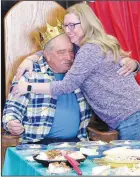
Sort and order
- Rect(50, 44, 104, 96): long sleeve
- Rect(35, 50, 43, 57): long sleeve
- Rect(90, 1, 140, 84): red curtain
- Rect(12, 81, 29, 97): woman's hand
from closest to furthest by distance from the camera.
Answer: Rect(50, 44, 104, 96): long sleeve
Rect(12, 81, 29, 97): woman's hand
Rect(35, 50, 43, 57): long sleeve
Rect(90, 1, 140, 84): red curtain

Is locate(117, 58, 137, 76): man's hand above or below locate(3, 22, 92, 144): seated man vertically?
above

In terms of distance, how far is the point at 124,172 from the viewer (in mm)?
1752

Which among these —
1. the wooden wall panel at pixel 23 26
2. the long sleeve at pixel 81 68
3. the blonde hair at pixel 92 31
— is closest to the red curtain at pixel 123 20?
the wooden wall panel at pixel 23 26

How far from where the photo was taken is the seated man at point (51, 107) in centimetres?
283

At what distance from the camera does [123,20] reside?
318cm

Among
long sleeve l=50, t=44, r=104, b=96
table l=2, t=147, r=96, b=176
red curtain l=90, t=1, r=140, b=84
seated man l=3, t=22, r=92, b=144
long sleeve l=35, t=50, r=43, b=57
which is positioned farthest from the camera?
red curtain l=90, t=1, r=140, b=84

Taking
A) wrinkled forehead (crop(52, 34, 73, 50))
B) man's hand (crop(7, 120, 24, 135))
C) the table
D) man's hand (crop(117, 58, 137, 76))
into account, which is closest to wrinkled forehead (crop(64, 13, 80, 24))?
wrinkled forehead (crop(52, 34, 73, 50))

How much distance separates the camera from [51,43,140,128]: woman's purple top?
263cm

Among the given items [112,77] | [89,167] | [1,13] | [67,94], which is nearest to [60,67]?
[67,94]

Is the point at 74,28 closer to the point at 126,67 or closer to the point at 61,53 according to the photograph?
the point at 61,53

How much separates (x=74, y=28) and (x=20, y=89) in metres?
0.49

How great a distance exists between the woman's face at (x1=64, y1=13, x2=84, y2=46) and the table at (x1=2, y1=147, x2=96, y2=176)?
877 millimetres

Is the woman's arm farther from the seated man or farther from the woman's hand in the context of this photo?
the seated man

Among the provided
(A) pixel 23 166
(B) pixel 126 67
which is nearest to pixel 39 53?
(B) pixel 126 67
